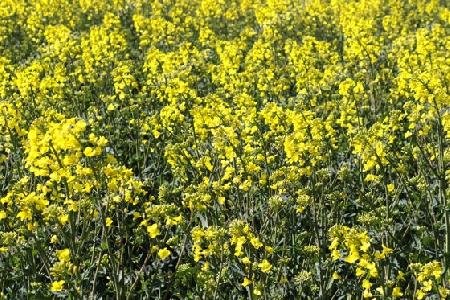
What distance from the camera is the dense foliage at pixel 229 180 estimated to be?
12.1ft

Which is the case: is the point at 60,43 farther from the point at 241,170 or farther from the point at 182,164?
the point at 241,170

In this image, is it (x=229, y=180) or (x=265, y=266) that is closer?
(x=265, y=266)

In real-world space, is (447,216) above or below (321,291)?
above

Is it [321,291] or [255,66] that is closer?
[321,291]

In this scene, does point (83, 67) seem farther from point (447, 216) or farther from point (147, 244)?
point (447, 216)

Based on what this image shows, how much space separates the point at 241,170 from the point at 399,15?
8.72m

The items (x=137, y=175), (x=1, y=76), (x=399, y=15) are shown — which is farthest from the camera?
(x=399, y=15)

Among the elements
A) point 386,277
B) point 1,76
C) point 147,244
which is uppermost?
point 1,76

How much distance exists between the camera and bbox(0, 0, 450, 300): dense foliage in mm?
3691

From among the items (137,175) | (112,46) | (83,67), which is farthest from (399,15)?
(137,175)

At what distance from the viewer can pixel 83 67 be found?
909cm

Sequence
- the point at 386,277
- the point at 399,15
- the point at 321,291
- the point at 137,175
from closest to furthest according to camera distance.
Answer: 1. the point at 386,277
2. the point at 321,291
3. the point at 137,175
4. the point at 399,15

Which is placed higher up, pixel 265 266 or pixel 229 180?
pixel 265 266

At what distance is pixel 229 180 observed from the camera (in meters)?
5.48
